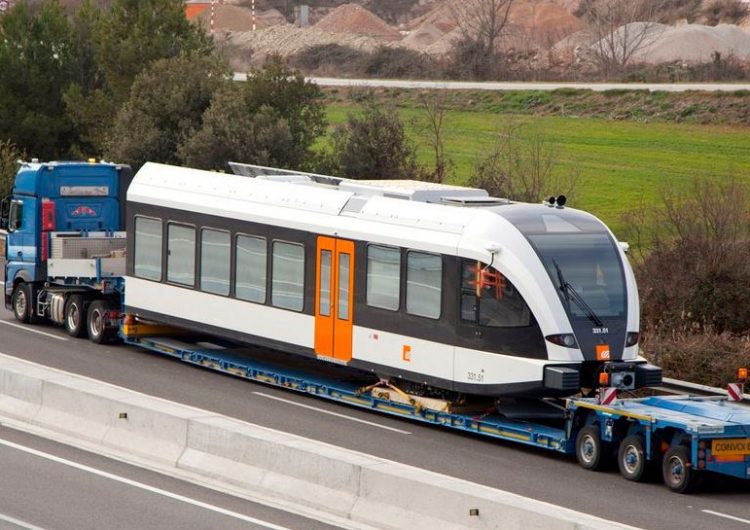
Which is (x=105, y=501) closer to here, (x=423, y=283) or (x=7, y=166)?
(x=423, y=283)

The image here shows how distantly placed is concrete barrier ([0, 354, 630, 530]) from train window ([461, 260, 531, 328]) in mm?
4032

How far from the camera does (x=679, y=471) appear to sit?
16.3 meters

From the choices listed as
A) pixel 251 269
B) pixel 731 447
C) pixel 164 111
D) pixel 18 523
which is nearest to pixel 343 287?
pixel 251 269

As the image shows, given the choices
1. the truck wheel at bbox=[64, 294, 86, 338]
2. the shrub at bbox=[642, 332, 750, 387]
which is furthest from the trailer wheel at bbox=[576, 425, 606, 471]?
the truck wheel at bbox=[64, 294, 86, 338]

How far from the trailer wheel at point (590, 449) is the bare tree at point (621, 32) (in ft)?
166

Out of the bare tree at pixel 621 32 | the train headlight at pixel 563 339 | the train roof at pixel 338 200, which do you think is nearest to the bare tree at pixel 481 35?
the bare tree at pixel 621 32

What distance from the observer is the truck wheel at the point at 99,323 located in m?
26.2

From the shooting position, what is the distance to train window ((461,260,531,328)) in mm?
18422

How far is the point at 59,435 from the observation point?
17.8m

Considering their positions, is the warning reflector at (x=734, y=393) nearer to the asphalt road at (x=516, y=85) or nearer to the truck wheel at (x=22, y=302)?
the truck wheel at (x=22, y=302)

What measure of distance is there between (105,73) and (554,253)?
3188cm

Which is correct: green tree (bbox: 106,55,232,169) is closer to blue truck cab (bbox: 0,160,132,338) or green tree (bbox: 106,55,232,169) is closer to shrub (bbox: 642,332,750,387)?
blue truck cab (bbox: 0,160,132,338)

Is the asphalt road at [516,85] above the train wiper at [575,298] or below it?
above

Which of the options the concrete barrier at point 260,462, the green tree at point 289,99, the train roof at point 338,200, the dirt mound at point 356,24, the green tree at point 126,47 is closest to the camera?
the concrete barrier at point 260,462
